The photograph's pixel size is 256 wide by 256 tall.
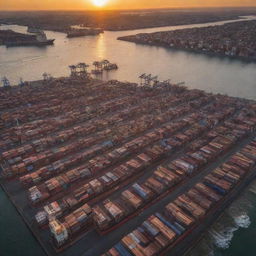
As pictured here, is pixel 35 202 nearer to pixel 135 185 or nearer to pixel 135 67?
pixel 135 185

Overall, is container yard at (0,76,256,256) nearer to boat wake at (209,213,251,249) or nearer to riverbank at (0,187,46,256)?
riverbank at (0,187,46,256)

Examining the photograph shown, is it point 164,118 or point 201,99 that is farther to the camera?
point 201,99

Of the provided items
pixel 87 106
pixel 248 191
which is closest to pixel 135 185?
pixel 248 191

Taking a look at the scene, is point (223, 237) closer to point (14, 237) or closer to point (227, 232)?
point (227, 232)

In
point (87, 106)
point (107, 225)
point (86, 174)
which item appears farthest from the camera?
point (87, 106)

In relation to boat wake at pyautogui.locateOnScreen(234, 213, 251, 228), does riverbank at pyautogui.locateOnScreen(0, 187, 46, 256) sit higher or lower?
lower

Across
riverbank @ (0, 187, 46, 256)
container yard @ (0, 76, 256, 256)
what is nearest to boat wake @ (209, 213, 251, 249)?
container yard @ (0, 76, 256, 256)

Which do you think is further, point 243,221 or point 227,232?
point 243,221

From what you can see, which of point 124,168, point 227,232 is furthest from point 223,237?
point 124,168

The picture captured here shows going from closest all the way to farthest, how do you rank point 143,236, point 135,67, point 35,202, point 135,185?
point 143,236 → point 35,202 → point 135,185 → point 135,67
